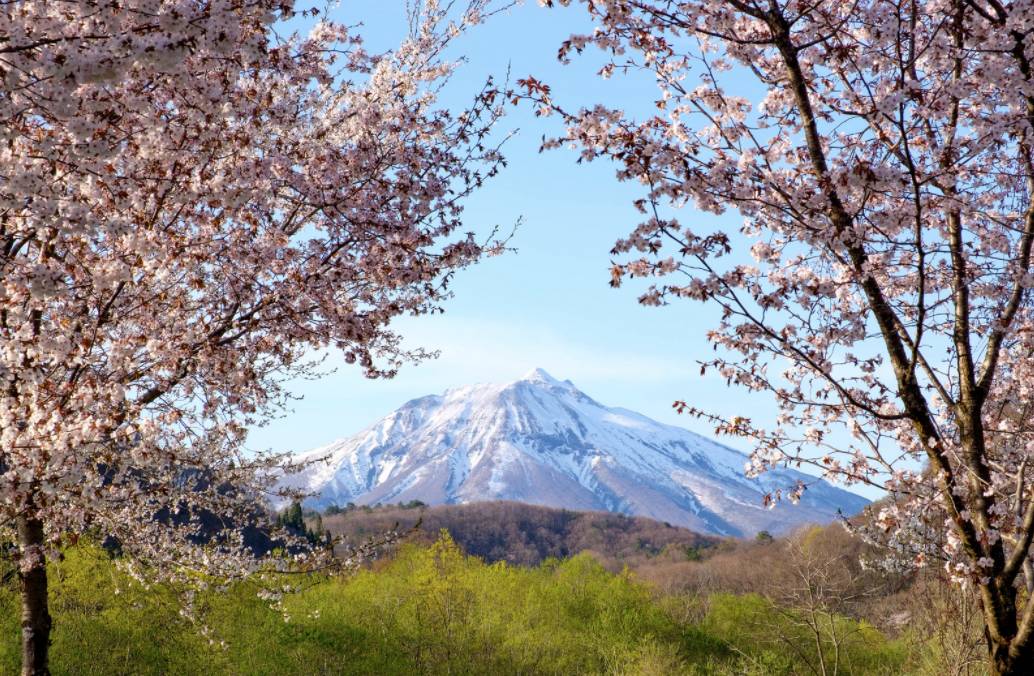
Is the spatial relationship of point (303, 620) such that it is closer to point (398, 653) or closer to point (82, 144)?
point (398, 653)

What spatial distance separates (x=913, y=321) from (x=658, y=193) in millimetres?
2078

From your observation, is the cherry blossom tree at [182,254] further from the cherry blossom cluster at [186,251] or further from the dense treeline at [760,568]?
the dense treeline at [760,568]

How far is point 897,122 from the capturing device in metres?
5.39

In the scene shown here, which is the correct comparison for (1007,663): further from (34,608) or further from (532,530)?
(532,530)

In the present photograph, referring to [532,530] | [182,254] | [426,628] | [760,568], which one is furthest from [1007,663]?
[532,530]

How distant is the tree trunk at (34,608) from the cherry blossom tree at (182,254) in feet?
0.06

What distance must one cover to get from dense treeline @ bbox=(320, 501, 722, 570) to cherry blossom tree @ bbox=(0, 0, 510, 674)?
400ft

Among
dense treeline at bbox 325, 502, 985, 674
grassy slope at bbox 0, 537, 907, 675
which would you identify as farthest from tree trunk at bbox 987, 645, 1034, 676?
grassy slope at bbox 0, 537, 907, 675

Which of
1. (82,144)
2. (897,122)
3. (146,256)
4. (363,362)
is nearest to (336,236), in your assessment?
(363,362)

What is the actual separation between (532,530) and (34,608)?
151 m

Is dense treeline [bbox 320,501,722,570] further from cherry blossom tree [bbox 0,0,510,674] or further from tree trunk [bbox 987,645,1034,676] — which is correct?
tree trunk [bbox 987,645,1034,676]

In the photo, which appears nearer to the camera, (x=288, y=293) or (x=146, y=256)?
(x=146, y=256)

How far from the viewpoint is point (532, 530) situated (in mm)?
154750

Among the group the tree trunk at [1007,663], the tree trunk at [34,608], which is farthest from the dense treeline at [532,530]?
the tree trunk at [1007,663]
